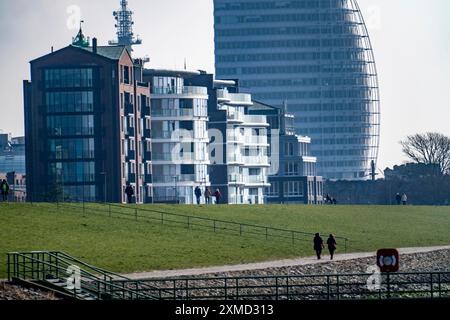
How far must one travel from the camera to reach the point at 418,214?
144 m

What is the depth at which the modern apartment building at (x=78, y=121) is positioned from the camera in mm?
159000

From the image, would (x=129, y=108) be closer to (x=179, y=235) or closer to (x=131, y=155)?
(x=131, y=155)

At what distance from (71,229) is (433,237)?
37211mm

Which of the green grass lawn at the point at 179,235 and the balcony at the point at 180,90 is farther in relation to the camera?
the balcony at the point at 180,90

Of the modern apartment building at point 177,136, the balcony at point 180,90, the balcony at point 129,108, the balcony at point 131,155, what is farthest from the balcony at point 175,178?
the balcony at point 129,108

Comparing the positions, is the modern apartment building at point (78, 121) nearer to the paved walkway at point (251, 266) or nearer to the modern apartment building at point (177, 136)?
the modern apartment building at point (177, 136)

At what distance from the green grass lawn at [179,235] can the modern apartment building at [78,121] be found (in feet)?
98.5

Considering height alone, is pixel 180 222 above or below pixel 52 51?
below

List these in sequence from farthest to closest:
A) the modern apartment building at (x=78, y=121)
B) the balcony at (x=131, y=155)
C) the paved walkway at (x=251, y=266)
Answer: the balcony at (x=131, y=155) → the modern apartment building at (x=78, y=121) → the paved walkway at (x=251, y=266)

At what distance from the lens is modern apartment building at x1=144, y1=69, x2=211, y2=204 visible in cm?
18012

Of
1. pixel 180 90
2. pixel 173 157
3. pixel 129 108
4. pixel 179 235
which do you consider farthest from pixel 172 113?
pixel 179 235
